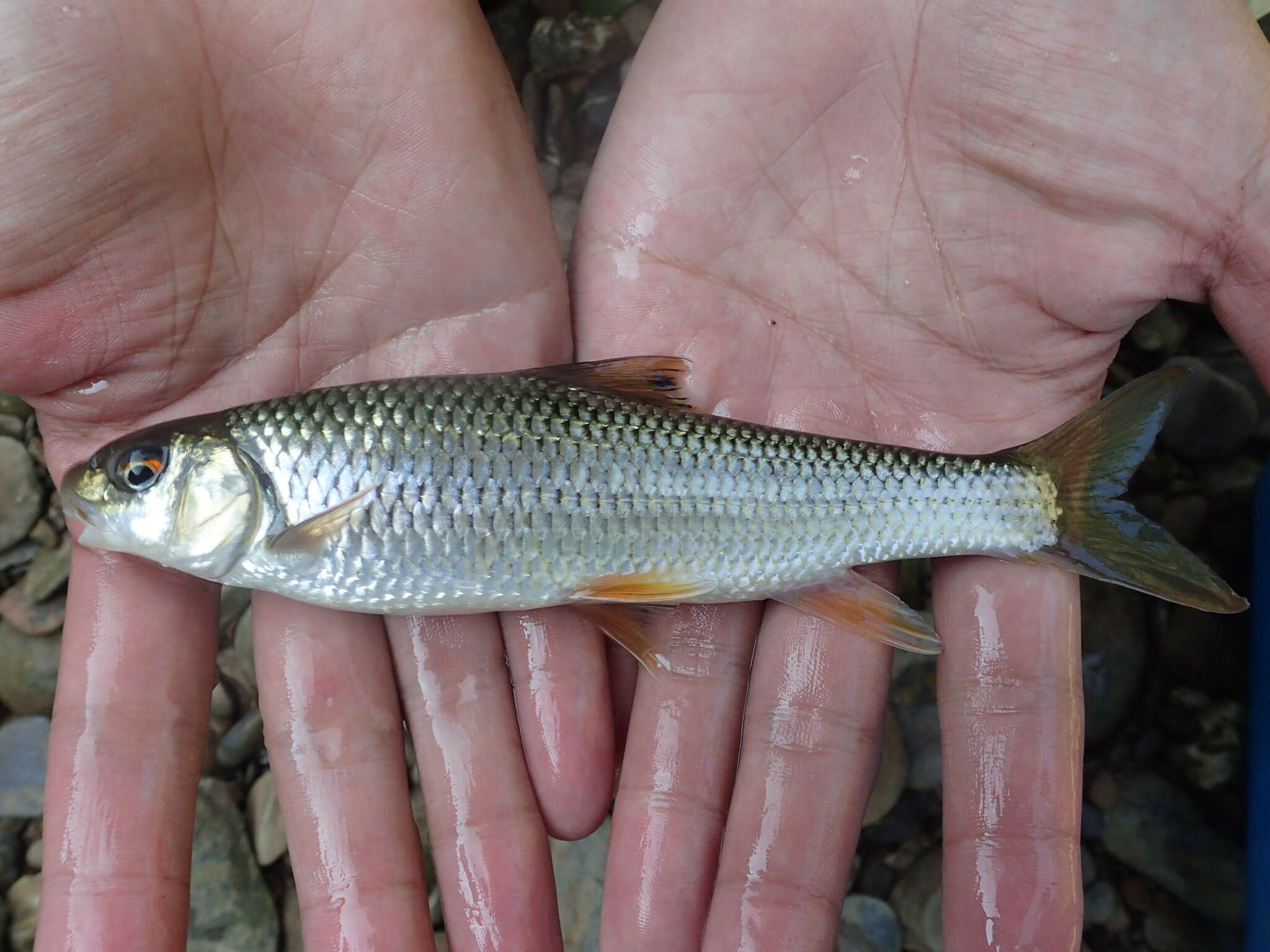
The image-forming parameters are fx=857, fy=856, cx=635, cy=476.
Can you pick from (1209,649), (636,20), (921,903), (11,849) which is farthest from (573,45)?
(11,849)

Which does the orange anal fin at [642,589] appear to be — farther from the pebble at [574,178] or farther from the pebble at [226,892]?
the pebble at [574,178]

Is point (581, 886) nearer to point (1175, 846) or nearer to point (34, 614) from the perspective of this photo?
point (1175, 846)

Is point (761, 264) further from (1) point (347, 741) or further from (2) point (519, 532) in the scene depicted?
(1) point (347, 741)

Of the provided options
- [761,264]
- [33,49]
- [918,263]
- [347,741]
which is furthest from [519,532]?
[33,49]

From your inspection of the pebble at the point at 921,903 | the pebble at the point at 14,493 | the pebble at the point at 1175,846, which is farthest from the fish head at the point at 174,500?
the pebble at the point at 1175,846

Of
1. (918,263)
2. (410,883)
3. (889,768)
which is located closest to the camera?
(410,883)

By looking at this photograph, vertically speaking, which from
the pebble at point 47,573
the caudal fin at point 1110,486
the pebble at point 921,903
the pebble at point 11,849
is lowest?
the pebble at point 11,849
